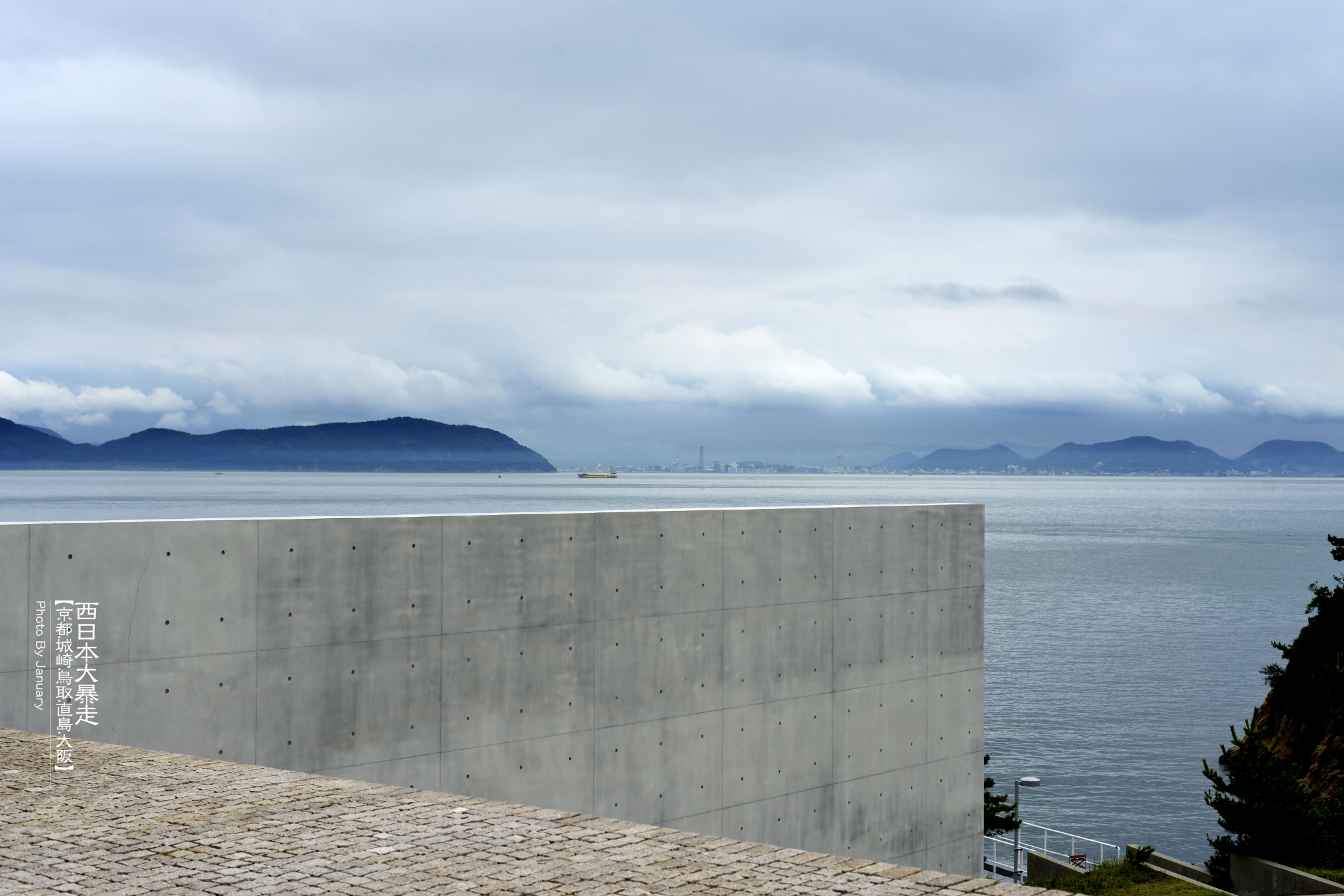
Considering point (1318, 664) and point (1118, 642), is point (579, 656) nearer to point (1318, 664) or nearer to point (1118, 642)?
point (1318, 664)

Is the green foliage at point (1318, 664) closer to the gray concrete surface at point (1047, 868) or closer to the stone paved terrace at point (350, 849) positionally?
the gray concrete surface at point (1047, 868)

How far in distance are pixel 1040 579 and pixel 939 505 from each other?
68.4 m

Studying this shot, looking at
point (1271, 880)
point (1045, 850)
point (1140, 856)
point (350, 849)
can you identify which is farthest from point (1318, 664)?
point (350, 849)

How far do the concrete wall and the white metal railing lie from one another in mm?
11146

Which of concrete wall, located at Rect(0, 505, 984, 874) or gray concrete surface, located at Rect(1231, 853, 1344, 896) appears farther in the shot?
gray concrete surface, located at Rect(1231, 853, 1344, 896)

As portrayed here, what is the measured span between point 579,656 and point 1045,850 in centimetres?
2170

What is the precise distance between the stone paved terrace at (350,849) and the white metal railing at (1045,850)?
21825mm

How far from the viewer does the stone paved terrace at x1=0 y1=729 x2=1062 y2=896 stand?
5086mm

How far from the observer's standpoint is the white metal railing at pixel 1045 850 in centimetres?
2639

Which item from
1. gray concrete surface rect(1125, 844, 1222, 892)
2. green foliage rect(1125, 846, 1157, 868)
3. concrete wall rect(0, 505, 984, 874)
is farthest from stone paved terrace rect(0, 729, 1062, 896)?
green foliage rect(1125, 846, 1157, 868)

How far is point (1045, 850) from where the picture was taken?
28.7m

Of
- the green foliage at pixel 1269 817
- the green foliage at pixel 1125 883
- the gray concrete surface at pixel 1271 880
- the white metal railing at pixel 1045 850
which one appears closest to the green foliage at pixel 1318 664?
the green foliage at pixel 1269 817

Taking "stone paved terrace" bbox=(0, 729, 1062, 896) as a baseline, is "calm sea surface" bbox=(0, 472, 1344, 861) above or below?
below

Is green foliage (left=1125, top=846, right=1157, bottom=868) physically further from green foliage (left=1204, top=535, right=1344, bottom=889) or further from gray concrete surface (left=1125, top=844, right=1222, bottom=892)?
green foliage (left=1204, top=535, right=1344, bottom=889)
